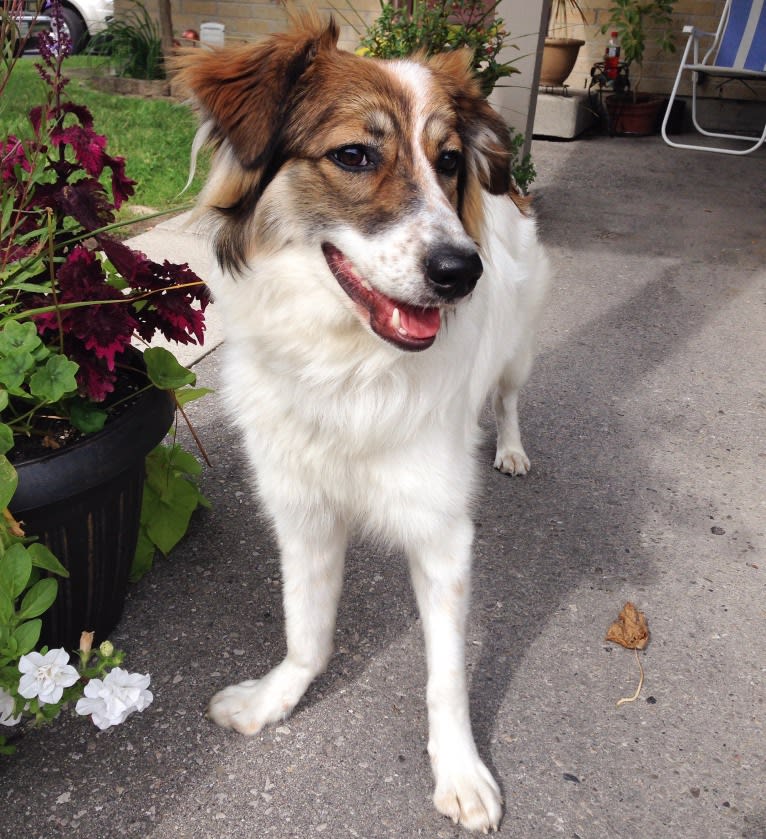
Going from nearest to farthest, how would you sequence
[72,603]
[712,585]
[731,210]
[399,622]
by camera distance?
[72,603] → [399,622] → [712,585] → [731,210]

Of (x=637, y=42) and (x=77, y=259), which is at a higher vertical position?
(x=77, y=259)

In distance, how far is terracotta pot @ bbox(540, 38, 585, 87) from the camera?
8.52m

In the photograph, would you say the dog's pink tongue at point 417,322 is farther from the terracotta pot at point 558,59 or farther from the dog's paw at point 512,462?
the terracotta pot at point 558,59

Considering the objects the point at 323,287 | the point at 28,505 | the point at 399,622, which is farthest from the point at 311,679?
the point at 323,287

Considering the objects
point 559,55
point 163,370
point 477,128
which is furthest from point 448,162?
point 559,55

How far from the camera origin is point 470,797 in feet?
6.84

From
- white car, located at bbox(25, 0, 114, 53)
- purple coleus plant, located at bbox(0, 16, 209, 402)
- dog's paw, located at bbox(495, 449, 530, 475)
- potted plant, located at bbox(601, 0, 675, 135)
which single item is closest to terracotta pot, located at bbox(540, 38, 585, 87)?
potted plant, located at bbox(601, 0, 675, 135)

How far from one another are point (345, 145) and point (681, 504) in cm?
211

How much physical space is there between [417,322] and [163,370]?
0.80 metres

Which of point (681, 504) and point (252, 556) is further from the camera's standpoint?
point (681, 504)

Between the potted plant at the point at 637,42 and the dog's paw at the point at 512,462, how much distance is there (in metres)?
6.67

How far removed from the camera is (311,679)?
2.44 metres

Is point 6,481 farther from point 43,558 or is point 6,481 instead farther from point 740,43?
point 740,43

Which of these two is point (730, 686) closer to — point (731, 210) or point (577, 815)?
point (577, 815)
